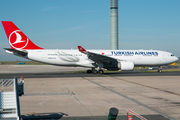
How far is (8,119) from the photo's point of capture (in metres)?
6.63

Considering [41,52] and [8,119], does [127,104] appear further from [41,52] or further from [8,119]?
[41,52]

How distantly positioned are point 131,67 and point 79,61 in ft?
25.6

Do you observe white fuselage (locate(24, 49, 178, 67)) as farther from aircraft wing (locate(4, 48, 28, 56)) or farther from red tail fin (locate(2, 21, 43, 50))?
red tail fin (locate(2, 21, 43, 50))

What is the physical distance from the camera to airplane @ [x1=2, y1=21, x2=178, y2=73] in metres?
28.5

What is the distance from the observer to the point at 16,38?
29.4m

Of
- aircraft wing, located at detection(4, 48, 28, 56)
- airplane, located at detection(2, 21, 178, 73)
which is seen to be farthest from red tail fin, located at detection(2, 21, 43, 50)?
aircraft wing, located at detection(4, 48, 28, 56)

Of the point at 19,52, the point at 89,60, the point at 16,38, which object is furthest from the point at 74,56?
the point at 16,38

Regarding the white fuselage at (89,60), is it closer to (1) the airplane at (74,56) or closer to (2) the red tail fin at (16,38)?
(1) the airplane at (74,56)

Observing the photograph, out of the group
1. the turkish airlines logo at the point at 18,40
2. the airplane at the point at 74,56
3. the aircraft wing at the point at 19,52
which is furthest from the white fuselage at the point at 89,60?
the turkish airlines logo at the point at 18,40

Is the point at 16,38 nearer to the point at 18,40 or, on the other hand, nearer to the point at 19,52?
the point at 18,40

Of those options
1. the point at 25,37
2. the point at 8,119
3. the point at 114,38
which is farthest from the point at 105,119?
the point at 114,38

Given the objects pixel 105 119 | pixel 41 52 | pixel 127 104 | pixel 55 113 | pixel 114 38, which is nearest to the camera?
pixel 105 119

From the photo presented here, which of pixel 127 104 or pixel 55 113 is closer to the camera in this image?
pixel 55 113

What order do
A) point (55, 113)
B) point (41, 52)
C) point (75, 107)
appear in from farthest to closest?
point (41, 52) < point (75, 107) < point (55, 113)
